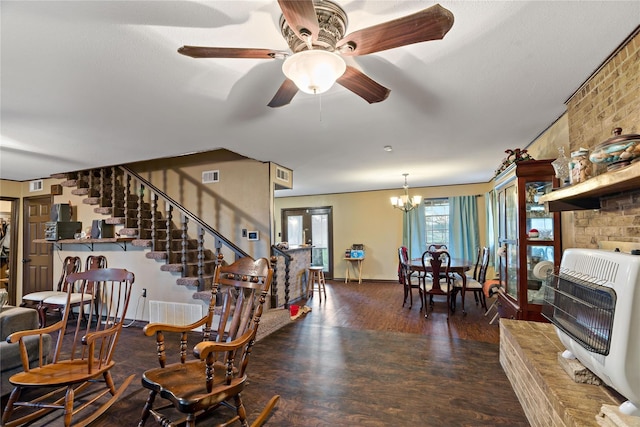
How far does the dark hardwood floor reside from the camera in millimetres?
2121

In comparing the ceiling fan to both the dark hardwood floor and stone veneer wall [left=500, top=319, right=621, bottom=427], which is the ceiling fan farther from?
the dark hardwood floor

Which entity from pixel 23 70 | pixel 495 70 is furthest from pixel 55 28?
pixel 495 70

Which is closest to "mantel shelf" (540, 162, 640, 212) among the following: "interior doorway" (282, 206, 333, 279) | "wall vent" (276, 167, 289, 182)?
"wall vent" (276, 167, 289, 182)

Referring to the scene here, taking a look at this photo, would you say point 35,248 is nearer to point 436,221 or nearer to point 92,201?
point 92,201

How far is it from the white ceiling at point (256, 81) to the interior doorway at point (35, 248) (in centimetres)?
185

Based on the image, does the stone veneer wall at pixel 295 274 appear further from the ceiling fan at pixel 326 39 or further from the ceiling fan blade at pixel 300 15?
the ceiling fan blade at pixel 300 15

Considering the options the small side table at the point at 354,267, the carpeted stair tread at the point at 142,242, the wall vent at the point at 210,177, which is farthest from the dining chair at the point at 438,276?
the carpeted stair tread at the point at 142,242

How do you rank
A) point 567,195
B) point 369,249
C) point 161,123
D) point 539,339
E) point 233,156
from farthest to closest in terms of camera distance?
1. point 369,249
2. point 233,156
3. point 161,123
4. point 539,339
5. point 567,195

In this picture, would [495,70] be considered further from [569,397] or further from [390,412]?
[390,412]

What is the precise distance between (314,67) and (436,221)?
22.0 ft

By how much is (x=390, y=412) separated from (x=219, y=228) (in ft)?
12.4

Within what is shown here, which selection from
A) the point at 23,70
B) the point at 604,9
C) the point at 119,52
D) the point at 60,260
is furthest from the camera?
the point at 60,260

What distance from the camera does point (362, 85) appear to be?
68.1 inches

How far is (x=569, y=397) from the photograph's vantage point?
154 cm
